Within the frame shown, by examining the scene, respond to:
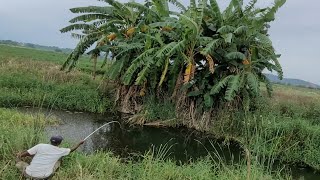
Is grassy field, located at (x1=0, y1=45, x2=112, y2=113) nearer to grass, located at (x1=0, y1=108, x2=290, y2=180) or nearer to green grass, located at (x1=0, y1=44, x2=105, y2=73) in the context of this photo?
green grass, located at (x1=0, y1=44, x2=105, y2=73)

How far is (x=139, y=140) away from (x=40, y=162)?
5.72 meters

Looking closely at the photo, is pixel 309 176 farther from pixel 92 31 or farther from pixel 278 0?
pixel 92 31

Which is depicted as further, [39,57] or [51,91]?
[39,57]

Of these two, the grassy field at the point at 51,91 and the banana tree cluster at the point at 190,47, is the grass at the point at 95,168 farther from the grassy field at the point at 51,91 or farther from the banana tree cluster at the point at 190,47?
the grassy field at the point at 51,91

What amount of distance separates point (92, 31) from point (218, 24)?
5072 mm

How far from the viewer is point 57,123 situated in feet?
40.5

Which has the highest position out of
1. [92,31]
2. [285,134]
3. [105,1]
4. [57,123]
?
[105,1]

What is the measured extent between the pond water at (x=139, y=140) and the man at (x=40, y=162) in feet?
9.13

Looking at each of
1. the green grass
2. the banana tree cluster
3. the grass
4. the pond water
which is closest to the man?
the grass

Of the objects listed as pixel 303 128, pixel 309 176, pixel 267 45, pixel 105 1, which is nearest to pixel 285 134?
pixel 303 128

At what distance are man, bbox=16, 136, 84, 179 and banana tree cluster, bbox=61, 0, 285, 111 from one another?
6912 mm

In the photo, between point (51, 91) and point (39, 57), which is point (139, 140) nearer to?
point (51, 91)

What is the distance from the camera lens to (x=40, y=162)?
6352 mm

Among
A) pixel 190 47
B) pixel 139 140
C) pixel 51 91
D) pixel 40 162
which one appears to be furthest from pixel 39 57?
pixel 40 162
